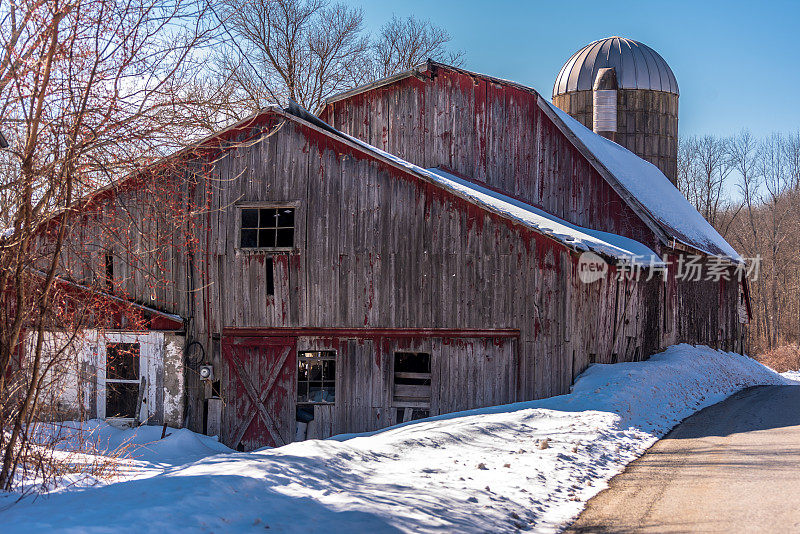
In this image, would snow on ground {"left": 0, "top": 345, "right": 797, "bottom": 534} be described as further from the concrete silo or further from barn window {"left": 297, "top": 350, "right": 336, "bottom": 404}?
the concrete silo

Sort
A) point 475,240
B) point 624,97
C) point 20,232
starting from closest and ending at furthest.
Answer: point 20,232 → point 475,240 → point 624,97

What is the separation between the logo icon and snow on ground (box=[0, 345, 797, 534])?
2135mm

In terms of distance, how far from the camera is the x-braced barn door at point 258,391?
14453mm

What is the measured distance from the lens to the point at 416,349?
14.0 m

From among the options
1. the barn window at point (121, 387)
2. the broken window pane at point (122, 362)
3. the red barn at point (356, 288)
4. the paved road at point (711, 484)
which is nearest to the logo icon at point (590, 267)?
the red barn at point (356, 288)

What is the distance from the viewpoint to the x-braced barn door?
14453mm

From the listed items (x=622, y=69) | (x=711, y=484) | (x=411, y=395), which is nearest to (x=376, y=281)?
(x=411, y=395)

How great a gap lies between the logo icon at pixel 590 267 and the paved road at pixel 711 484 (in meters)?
3.22

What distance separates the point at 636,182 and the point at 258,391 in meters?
11.3

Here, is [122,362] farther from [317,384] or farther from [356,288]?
[356,288]

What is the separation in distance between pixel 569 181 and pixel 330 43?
18093mm

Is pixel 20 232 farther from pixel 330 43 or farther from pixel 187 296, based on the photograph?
pixel 330 43

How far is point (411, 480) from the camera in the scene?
7.28 m

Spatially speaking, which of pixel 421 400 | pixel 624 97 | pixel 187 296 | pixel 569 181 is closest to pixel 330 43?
pixel 624 97
